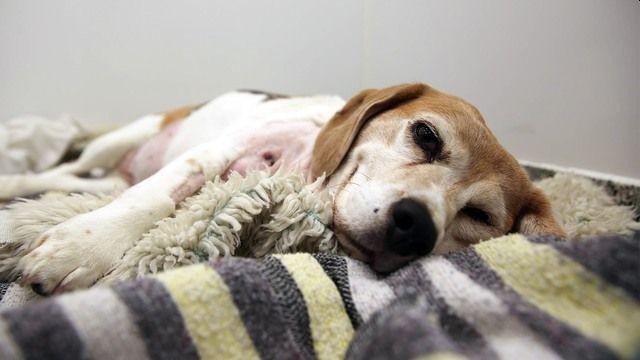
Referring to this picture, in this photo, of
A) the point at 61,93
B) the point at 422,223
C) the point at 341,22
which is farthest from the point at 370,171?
the point at 61,93

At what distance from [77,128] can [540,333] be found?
2036 millimetres

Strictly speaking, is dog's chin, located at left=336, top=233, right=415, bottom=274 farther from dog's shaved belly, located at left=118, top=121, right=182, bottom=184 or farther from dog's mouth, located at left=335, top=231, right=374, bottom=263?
dog's shaved belly, located at left=118, top=121, right=182, bottom=184

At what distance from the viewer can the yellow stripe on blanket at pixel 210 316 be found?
53 centimetres

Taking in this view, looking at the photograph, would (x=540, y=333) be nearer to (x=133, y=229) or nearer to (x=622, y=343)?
(x=622, y=343)

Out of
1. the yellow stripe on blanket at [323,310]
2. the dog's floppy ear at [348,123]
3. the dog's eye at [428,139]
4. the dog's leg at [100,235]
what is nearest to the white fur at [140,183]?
the dog's leg at [100,235]

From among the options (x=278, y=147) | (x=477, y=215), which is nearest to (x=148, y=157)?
(x=278, y=147)

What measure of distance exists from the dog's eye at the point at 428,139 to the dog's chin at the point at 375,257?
27 centimetres

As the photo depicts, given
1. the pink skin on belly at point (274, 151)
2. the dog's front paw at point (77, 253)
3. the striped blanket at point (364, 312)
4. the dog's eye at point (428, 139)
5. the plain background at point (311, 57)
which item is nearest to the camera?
the striped blanket at point (364, 312)

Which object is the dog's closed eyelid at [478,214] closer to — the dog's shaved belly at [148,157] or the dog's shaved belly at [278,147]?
the dog's shaved belly at [278,147]

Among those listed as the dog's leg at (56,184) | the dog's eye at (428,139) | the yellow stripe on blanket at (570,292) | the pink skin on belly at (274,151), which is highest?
the dog's eye at (428,139)

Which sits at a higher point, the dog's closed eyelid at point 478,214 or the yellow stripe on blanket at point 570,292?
the yellow stripe on blanket at point 570,292

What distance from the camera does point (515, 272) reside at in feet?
2.02

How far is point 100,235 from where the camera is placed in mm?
808

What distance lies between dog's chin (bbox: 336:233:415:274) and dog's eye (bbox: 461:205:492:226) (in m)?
0.28
